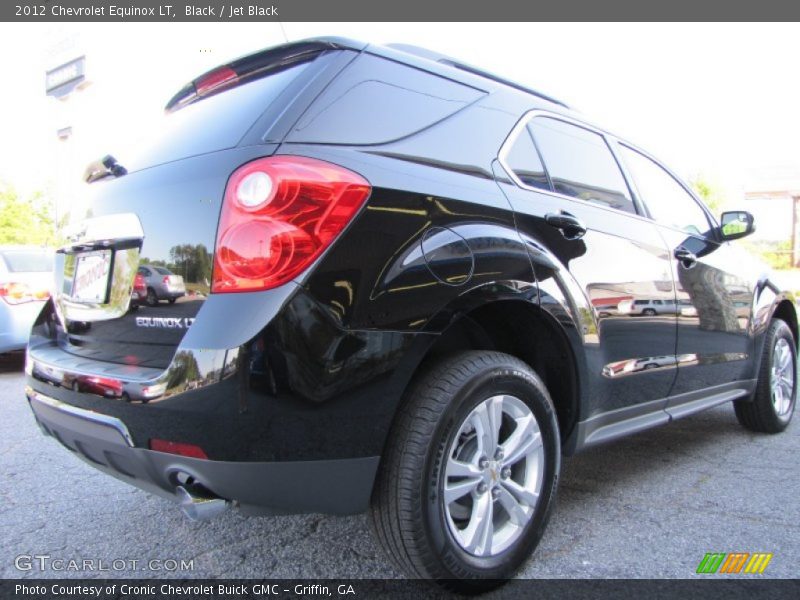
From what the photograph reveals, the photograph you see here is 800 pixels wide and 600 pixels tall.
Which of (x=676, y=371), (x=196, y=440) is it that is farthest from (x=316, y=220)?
(x=676, y=371)


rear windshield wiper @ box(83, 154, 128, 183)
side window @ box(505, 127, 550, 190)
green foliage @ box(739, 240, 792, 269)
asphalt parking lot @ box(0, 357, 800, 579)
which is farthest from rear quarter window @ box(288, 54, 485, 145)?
green foliage @ box(739, 240, 792, 269)

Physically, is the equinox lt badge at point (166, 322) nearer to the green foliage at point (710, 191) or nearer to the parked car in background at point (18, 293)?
the parked car in background at point (18, 293)

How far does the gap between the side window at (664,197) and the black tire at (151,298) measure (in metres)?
2.34

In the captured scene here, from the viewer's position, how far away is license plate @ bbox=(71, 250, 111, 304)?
196cm

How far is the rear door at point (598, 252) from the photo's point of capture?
2211 millimetres

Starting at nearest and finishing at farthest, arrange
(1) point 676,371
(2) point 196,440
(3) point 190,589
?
(2) point 196,440 < (3) point 190,589 < (1) point 676,371

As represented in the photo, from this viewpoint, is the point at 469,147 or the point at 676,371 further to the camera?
the point at 676,371

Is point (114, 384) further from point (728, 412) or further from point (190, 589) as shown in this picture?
point (728, 412)

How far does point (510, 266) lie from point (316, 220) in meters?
0.71

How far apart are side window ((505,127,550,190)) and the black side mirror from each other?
172 cm

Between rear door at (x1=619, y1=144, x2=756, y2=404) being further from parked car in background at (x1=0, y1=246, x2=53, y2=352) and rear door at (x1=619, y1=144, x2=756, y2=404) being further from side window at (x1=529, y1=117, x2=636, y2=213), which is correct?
parked car in background at (x1=0, y1=246, x2=53, y2=352)

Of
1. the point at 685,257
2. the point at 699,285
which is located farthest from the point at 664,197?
the point at 699,285

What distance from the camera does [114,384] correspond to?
168cm

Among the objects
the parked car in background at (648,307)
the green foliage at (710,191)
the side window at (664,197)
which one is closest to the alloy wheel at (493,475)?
the parked car in background at (648,307)
